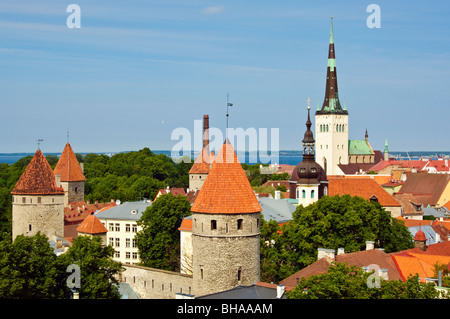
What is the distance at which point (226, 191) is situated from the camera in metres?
26.3

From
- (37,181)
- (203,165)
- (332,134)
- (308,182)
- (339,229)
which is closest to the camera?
(339,229)

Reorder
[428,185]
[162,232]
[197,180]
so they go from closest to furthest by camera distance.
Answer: [162,232] → [428,185] → [197,180]

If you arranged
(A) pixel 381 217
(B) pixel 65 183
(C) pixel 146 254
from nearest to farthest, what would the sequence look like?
(A) pixel 381 217, (C) pixel 146 254, (B) pixel 65 183

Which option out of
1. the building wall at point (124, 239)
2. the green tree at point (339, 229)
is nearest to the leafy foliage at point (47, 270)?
the green tree at point (339, 229)

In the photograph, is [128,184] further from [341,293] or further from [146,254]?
[341,293]

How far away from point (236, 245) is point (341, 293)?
6482mm

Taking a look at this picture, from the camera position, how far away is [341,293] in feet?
64.5

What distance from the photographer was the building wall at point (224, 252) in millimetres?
25125

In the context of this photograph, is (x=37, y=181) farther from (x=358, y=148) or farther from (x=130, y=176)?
(x=358, y=148)

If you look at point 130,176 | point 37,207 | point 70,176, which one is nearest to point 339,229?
point 37,207

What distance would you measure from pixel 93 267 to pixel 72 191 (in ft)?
139

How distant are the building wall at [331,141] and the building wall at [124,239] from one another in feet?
254

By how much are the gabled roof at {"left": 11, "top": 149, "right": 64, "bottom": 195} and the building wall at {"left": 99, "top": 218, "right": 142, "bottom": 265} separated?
5.92 m
